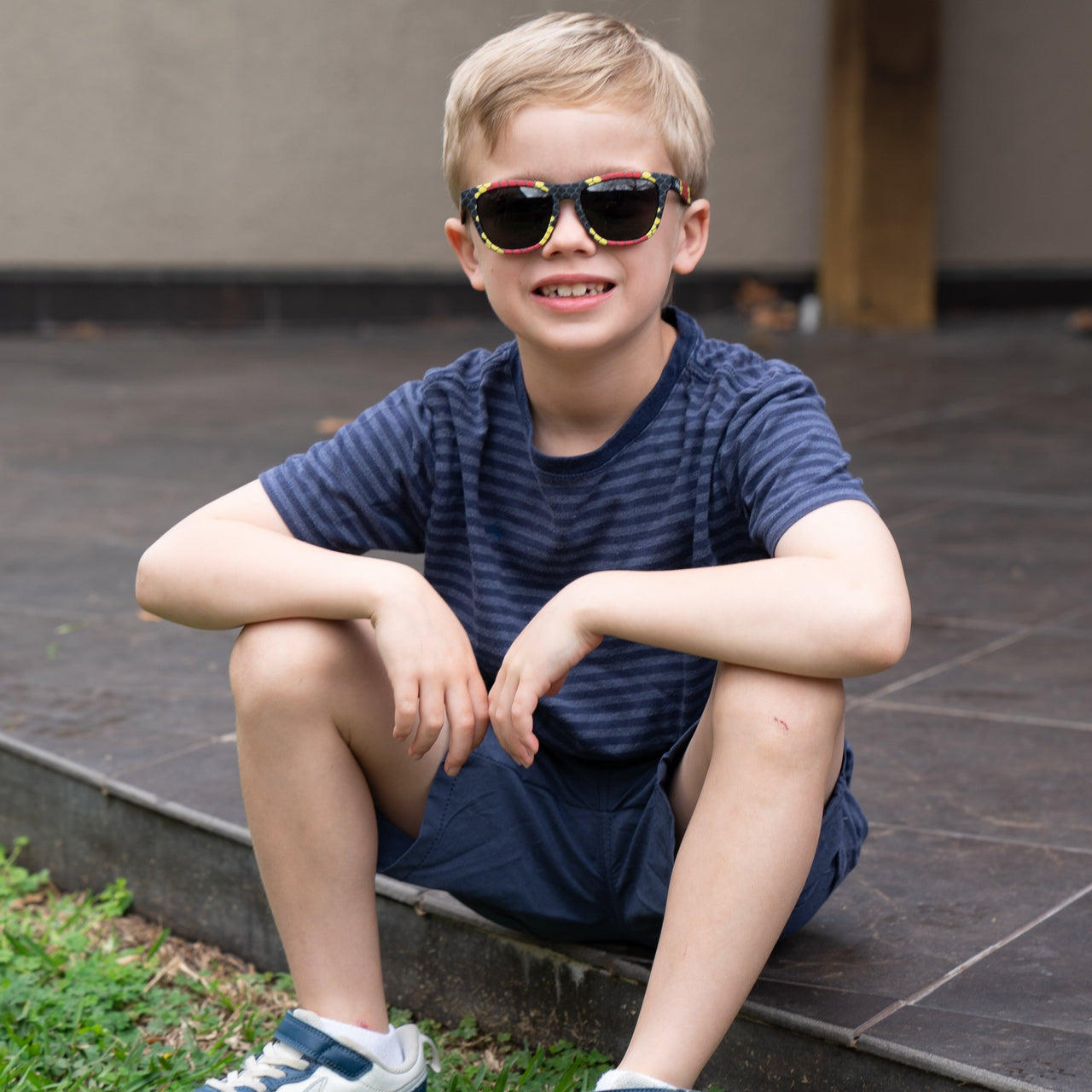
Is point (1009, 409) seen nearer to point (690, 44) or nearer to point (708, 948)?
point (690, 44)

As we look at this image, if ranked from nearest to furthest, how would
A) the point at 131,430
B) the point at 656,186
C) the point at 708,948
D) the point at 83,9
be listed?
1. the point at 708,948
2. the point at 656,186
3. the point at 131,430
4. the point at 83,9

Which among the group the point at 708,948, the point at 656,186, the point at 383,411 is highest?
the point at 656,186

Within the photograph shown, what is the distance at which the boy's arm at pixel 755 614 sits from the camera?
1.49 metres

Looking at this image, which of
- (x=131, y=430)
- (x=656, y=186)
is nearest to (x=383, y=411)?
(x=656, y=186)

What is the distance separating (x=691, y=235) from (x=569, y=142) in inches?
9.5

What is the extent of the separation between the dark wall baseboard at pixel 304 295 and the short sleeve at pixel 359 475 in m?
7.14

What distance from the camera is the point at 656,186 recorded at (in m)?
1.71

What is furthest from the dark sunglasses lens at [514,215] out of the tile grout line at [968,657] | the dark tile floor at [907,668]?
the tile grout line at [968,657]

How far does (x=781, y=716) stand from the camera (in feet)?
4.85

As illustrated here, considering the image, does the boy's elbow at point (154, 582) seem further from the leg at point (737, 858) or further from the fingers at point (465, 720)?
the leg at point (737, 858)

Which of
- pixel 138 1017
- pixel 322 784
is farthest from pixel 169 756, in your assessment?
pixel 322 784

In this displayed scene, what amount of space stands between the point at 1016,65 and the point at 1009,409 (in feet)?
13.2

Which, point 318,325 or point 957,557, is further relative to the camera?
point 318,325

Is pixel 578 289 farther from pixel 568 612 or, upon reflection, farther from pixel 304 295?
pixel 304 295
